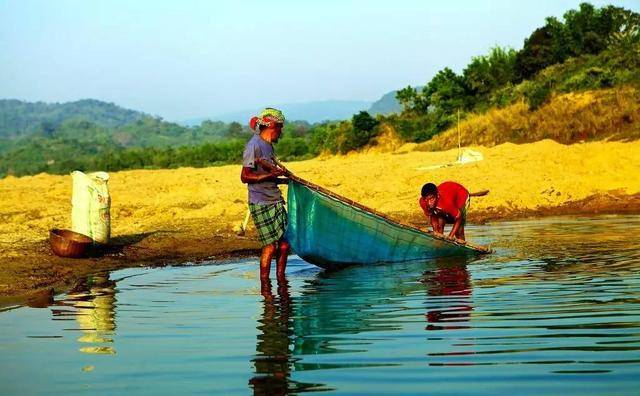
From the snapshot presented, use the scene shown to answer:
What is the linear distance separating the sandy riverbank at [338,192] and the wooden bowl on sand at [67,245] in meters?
0.52

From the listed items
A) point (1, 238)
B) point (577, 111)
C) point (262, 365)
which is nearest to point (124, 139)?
point (577, 111)

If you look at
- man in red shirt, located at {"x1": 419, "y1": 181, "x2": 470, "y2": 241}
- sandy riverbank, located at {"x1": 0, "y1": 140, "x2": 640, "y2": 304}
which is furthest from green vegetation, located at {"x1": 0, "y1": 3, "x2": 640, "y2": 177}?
man in red shirt, located at {"x1": 419, "y1": 181, "x2": 470, "y2": 241}

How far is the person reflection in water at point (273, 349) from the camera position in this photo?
12.8 feet

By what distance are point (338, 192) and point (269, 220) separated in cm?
905

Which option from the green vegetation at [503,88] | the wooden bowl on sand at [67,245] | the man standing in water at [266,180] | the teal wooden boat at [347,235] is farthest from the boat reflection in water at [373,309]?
the green vegetation at [503,88]

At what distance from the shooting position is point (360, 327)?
5.30 metres

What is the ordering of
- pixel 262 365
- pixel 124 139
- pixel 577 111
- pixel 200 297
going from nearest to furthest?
pixel 262 365
pixel 200 297
pixel 577 111
pixel 124 139

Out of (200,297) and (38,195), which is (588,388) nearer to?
(200,297)

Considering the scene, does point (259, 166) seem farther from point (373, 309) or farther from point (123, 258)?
point (123, 258)

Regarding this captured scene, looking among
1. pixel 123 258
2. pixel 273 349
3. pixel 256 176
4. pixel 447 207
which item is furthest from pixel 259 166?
pixel 123 258

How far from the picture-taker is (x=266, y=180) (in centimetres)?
→ 759

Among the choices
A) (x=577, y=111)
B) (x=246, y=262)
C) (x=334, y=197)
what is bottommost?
(x=246, y=262)

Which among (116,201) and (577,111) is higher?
(577,111)

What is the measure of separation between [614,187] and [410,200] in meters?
A: 3.82
